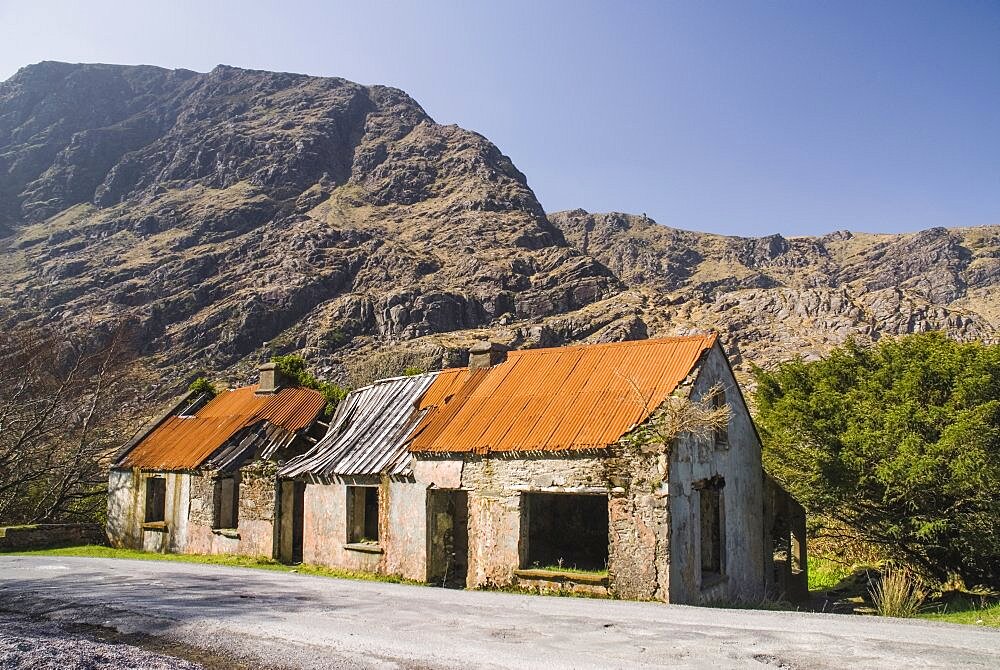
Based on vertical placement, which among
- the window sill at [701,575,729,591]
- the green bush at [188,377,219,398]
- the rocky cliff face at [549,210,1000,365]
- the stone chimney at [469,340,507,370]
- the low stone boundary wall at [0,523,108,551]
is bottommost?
the low stone boundary wall at [0,523,108,551]

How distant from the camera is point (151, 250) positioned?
470 feet

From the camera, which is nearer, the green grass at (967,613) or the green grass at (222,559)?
the green grass at (967,613)

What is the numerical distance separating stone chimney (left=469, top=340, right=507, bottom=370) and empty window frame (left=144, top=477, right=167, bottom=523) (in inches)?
455

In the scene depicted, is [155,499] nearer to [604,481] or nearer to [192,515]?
[192,515]

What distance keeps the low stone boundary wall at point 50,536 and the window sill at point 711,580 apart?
67.2 ft

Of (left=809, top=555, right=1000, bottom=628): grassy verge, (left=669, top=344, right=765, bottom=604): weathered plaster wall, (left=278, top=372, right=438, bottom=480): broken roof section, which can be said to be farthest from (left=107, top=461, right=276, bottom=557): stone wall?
(left=809, top=555, right=1000, bottom=628): grassy verge

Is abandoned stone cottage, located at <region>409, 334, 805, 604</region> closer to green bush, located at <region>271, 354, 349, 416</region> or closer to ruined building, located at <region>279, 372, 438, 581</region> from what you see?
ruined building, located at <region>279, 372, 438, 581</region>

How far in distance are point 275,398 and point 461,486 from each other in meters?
11.7

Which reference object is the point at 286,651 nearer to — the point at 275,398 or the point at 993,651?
the point at 993,651

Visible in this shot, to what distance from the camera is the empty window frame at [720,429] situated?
1714 cm

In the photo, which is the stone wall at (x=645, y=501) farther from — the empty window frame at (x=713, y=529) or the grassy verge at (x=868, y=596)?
the grassy verge at (x=868, y=596)

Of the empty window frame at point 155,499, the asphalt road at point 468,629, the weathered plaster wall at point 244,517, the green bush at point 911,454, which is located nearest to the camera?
the asphalt road at point 468,629

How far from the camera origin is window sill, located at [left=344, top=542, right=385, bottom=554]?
17.9 metres

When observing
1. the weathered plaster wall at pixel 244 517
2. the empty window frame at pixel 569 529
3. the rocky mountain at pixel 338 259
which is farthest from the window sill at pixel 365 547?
the rocky mountain at pixel 338 259
